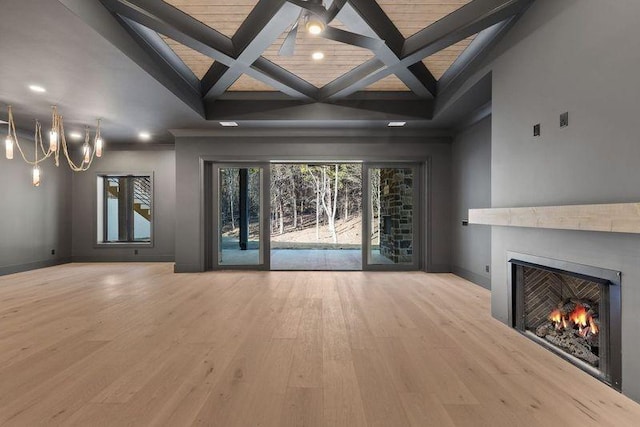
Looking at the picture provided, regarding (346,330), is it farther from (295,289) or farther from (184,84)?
(184,84)

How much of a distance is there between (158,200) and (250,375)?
5865 mm

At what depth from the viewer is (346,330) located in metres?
2.83

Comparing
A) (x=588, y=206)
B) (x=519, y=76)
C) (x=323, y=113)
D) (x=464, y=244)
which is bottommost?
(x=464, y=244)

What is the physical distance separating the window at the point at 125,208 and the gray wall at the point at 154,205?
21 cm

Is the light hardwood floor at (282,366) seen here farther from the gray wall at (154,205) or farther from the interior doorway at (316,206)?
the interior doorway at (316,206)

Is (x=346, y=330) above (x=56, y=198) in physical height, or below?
below

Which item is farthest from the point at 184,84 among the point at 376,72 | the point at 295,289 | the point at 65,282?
the point at 65,282

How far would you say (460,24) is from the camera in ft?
9.48

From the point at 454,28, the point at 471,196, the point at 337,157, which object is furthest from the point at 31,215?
the point at 471,196

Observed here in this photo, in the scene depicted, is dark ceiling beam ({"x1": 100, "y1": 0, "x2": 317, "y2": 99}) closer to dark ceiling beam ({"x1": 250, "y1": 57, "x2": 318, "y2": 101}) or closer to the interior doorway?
dark ceiling beam ({"x1": 250, "y1": 57, "x2": 318, "y2": 101})

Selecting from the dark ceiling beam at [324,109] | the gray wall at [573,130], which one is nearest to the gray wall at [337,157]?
the dark ceiling beam at [324,109]

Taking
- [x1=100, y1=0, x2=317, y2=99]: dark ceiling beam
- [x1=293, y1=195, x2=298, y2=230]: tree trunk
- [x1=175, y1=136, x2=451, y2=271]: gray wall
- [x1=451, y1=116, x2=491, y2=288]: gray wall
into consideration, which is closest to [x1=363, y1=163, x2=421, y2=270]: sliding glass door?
[x1=175, y1=136, x2=451, y2=271]: gray wall

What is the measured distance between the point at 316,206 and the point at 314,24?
32.1 ft

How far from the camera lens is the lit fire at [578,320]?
7.46ft
